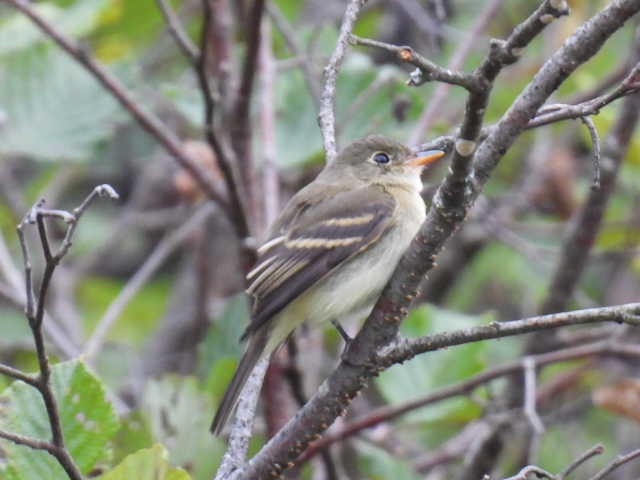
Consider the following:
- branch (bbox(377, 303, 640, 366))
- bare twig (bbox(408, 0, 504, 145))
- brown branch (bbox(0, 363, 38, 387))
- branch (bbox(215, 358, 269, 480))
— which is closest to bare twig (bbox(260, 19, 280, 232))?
bare twig (bbox(408, 0, 504, 145))

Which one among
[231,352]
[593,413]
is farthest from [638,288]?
[231,352]

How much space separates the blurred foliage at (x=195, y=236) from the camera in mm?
3270

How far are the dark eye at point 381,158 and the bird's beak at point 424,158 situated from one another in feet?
0.31

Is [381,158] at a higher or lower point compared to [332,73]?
higher

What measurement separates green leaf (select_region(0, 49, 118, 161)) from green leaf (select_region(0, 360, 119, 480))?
7.13 feet

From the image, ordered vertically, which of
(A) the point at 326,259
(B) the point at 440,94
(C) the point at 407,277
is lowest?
(C) the point at 407,277

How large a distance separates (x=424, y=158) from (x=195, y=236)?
110 inches

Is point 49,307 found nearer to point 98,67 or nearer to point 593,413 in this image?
point 98,67

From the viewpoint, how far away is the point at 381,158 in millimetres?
3799

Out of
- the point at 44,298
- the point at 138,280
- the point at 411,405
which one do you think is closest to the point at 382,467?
the point at 411,405

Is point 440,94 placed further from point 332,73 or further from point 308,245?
point 332,73

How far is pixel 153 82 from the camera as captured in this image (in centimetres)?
661

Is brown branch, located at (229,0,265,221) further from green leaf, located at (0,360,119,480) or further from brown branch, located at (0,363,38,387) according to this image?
brown branch, located at (0,363,38,387)

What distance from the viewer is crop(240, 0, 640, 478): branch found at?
1992 mm
